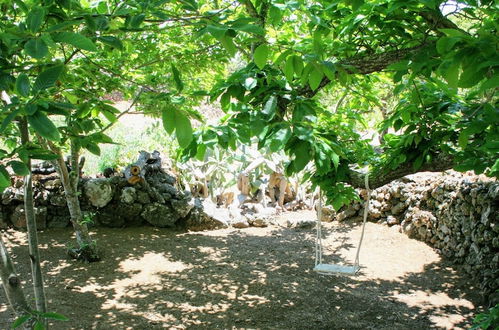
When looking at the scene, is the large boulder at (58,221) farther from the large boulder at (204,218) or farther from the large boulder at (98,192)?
the large boulder at (204,218)

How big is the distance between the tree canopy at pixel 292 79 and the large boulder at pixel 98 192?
2.92 meters

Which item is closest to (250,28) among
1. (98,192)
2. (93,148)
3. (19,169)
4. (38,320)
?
(19,169)

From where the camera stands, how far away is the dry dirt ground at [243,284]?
3645mm

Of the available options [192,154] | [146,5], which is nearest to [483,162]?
[192,154]

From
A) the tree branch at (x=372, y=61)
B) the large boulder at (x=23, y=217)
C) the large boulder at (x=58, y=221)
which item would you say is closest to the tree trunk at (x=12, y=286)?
the tree branch at (x=372, y=61)

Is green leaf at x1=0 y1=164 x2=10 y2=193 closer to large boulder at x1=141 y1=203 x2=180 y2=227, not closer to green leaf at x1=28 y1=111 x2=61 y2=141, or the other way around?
green leaf at x1=28 y1=111 x2=61 y2=141

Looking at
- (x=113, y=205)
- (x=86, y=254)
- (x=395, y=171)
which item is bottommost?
(x=86, y=254)

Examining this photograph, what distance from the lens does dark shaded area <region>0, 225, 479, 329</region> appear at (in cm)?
363

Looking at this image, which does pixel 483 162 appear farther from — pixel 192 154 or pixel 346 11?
pixel 192 154

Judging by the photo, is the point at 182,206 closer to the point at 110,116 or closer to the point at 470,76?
the point at 110,116

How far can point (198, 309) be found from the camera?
385 centimetres

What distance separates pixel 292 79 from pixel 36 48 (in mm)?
664

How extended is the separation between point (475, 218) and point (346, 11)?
11.6 ft

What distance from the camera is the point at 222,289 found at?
4.33 m
